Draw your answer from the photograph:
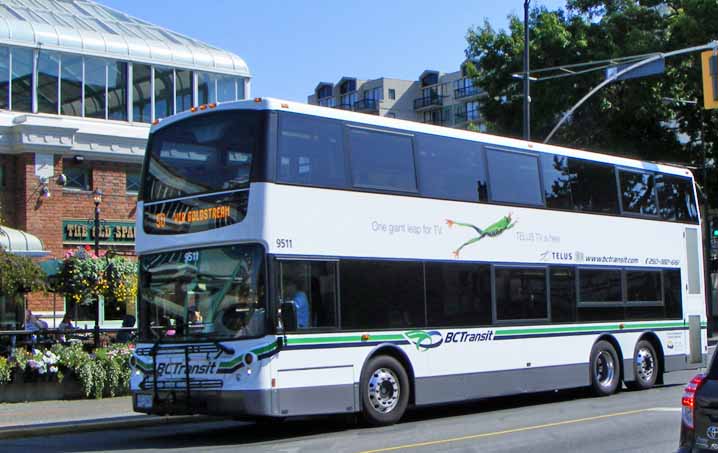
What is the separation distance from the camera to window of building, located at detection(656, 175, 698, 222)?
20578 millimetres

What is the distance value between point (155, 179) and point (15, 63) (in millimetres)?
20563

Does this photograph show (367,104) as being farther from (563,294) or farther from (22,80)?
(563,294)

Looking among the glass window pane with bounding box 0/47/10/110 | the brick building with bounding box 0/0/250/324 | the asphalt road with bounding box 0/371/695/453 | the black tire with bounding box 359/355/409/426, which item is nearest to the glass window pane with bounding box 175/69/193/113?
the brick building with bounding box 0/0/250/324

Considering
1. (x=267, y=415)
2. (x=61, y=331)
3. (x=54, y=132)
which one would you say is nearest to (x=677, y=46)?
(x=54, y=132)

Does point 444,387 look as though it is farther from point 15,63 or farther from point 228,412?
point 15,63

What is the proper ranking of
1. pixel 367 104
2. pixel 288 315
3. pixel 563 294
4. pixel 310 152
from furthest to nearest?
pixel 367 104 < pixel 563 294 < pixel 310 152 < pixel 288 315

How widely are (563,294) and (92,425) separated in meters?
8.44

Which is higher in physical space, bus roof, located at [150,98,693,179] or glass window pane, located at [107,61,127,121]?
glass window pane, located at [107,61,127,121]

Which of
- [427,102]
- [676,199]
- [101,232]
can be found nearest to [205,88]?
[101,232]

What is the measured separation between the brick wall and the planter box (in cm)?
1297

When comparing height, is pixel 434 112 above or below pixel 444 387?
above

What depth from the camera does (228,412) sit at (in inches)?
496

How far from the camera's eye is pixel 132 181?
3400cm

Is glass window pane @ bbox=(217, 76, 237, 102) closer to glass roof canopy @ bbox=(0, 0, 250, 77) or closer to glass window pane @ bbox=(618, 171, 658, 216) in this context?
glass roof canopy @ bbox=(0, 0, 250, 77)
